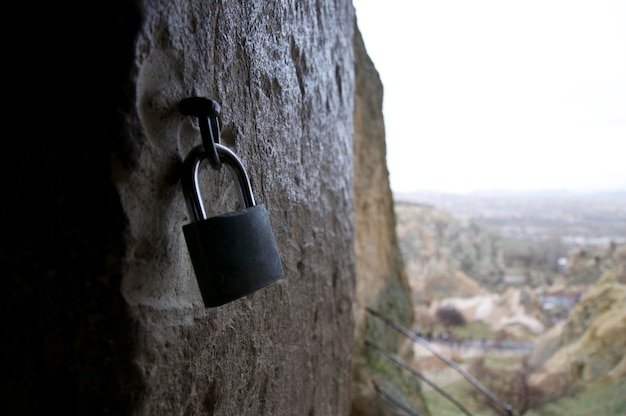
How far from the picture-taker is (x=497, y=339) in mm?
16484

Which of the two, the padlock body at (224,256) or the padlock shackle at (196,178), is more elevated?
the padlock shackle at (196,178)

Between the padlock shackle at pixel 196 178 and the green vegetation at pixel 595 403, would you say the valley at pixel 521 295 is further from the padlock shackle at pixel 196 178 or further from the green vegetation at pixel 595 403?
the padlock shackle at pixel 196 178

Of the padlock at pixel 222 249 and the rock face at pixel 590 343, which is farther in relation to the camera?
the rock face at pixel 590 343

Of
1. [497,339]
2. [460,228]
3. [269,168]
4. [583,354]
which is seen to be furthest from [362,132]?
[460,228]

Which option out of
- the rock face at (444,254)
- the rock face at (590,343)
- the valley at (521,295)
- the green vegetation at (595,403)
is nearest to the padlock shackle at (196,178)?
the valley at (521,295)

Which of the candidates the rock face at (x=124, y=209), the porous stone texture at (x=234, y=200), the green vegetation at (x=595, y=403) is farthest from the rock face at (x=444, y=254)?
the rock face at (x=124, y=209)

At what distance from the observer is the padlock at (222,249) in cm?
51

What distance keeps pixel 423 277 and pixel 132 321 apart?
74.9ft

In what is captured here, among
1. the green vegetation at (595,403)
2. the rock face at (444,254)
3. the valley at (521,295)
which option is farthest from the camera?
the rock face at (444,254)

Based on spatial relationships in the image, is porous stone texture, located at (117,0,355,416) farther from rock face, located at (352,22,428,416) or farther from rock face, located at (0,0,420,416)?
rock face, located at (352,22,428,416)

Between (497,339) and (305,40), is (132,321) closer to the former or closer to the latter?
(305,40)

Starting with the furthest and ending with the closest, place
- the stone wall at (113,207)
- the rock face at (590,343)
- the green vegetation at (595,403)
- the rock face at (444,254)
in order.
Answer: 1. the rock face at (444,254)
2. the rock face at (590,343)
3. the green vegetation at (595,403)
4. the stone wall at (113,207)

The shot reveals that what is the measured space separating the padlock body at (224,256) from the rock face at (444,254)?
70.0 feet

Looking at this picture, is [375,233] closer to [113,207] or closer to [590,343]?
[113,207]
